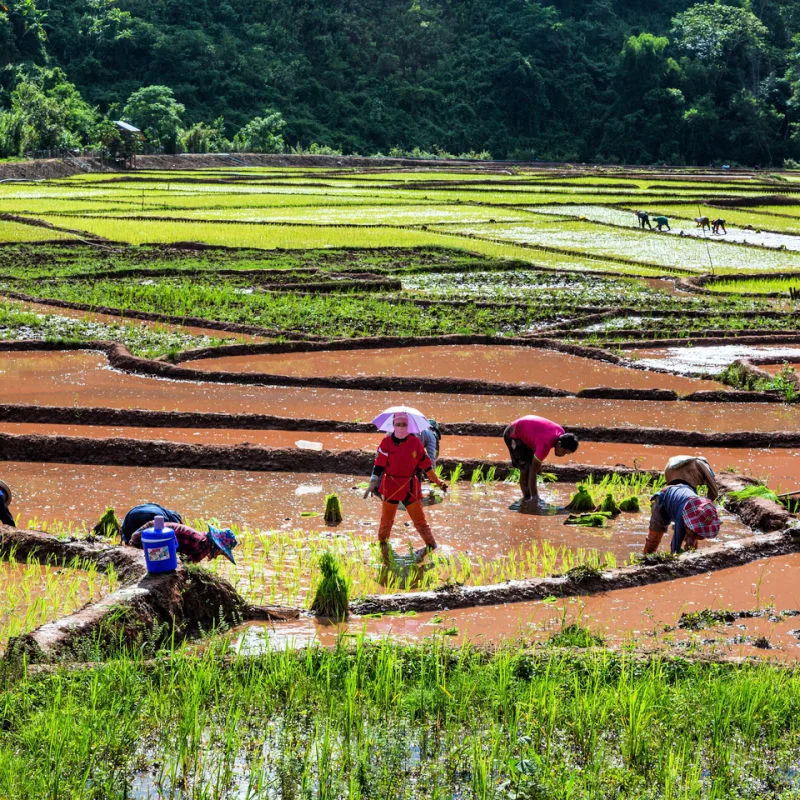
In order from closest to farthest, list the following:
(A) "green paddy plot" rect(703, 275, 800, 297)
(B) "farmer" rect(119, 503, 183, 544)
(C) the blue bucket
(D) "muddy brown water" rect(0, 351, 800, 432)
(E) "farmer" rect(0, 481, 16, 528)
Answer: (C) the blue bucket
(B) "farmer" rect(119, 503, 183, 544)
(E) "farmer" rect(0, 481, 16, 528)
(D) "muddy brown water" rect(0, 351, 800, 432)
(A) "green paddy plot" rect(703, 275, 800, 297)

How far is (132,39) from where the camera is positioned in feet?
223

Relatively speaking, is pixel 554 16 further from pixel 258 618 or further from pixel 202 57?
pixel 258 618

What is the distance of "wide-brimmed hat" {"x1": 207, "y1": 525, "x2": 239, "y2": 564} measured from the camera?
6707 millimetres

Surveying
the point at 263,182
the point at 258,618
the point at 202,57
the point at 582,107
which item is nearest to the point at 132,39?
the point at 202,57

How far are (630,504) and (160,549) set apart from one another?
4.32m

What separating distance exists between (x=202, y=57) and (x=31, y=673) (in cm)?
6971

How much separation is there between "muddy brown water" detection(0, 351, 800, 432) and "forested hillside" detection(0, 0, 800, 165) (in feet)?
170

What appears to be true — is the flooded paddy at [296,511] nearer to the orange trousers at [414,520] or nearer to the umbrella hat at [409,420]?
the orange trousers at [414,520]


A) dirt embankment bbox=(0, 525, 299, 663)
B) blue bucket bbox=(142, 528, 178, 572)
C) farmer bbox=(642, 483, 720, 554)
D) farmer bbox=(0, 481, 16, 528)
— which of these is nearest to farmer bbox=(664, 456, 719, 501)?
farmer bbox=(642, 483, 720, 554)

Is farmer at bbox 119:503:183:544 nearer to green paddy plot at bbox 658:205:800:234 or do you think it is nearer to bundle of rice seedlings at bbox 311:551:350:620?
bundle of rice seedlings at bbox 311:551:350:620

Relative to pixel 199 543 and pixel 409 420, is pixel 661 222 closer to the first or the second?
pixel 409 420

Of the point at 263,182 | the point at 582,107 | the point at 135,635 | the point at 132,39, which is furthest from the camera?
the point at 582,107

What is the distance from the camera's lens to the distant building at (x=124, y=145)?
53250mm

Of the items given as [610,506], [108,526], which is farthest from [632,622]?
[108,526]
